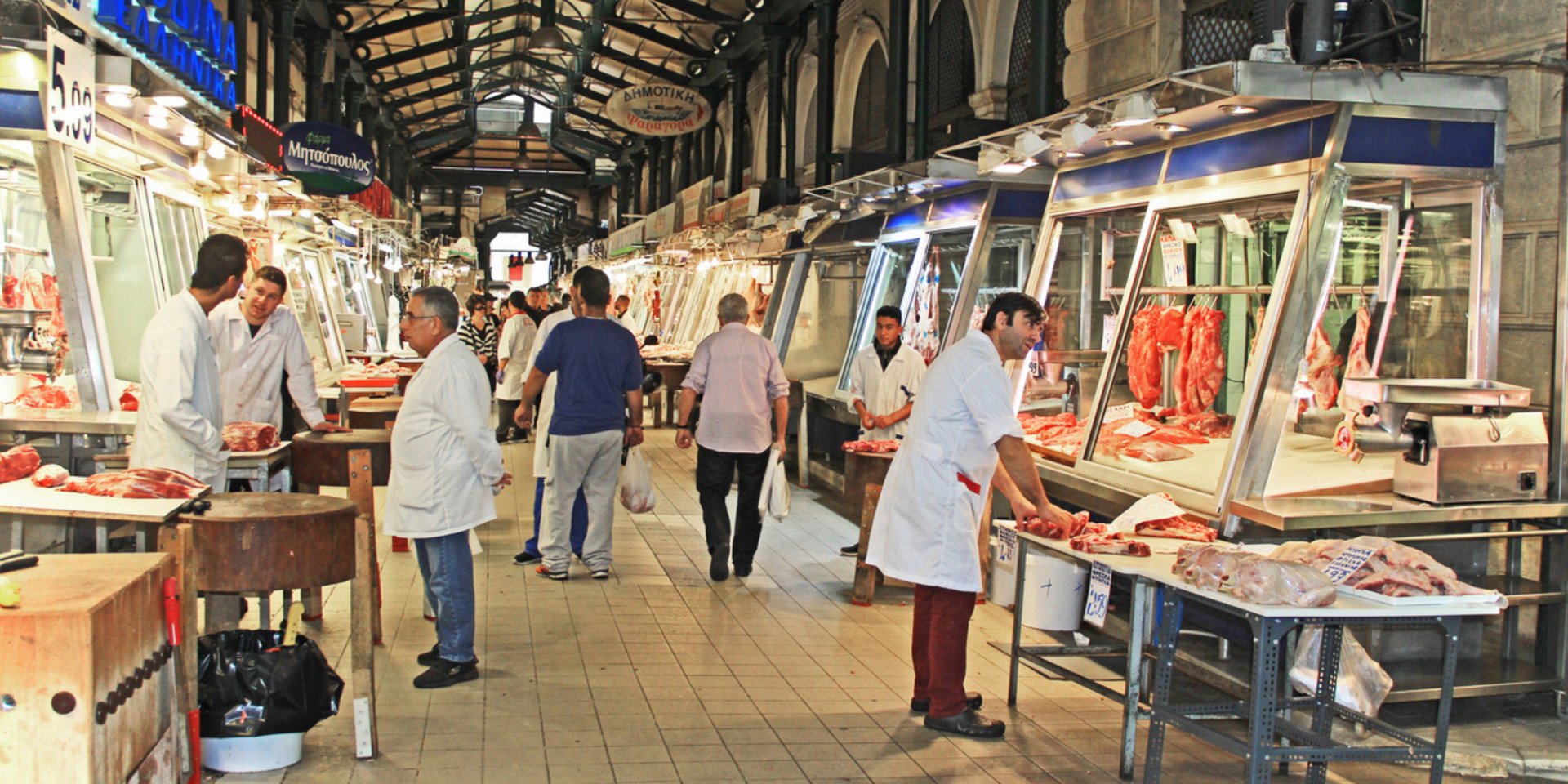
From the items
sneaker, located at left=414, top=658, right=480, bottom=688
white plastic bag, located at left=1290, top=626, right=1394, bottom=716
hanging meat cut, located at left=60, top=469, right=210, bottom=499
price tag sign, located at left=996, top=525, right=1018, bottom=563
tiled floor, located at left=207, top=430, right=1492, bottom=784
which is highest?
hanging meat cut, located at left=60, top=469, right=210, bottom=499

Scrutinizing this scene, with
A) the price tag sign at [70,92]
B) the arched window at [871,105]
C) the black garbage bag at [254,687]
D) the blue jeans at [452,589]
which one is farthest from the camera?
the arched window at [871,105]

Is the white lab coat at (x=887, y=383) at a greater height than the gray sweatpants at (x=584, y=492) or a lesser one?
greater

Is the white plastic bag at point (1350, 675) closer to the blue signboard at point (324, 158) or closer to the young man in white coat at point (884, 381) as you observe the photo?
the young man in white coat at point (884, 381)

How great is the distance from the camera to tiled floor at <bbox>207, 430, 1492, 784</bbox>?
5035 millimetres

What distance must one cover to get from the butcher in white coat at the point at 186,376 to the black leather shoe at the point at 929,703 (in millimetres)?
3073

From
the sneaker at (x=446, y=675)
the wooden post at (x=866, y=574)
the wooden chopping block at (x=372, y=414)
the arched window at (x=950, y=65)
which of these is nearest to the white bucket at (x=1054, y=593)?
the wooden post at (x=866, y=574)

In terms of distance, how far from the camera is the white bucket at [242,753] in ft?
15.4

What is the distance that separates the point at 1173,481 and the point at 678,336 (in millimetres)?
17272

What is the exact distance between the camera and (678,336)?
926 inches

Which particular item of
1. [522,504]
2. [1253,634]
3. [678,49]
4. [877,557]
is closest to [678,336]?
[678,49]

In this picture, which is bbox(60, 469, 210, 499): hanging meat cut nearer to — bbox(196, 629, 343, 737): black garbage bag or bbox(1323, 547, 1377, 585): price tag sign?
bbox(196, 629, 343, 737): black garbage bag

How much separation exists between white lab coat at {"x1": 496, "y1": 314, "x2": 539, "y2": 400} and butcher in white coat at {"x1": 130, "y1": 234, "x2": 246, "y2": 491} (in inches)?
349

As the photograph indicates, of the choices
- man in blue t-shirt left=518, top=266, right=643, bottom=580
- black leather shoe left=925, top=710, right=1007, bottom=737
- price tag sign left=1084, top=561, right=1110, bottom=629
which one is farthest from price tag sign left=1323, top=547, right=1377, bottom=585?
man in blue t-shirt left=518, top=266, right=643, bottom=580

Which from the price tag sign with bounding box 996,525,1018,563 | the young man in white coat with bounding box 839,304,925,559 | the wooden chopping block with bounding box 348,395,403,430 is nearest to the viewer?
the price tag sign with bounding box 996,525,1018,563
